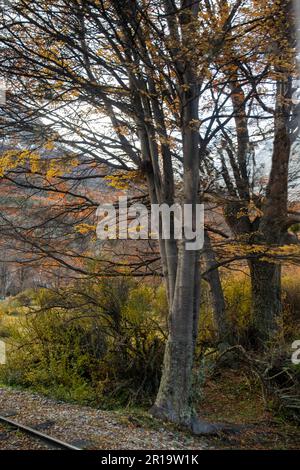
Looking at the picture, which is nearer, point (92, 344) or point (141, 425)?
point (141, 425)

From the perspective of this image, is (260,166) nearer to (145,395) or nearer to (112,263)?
(112,263)

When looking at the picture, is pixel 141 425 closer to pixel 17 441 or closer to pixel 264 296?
pixel 17 441

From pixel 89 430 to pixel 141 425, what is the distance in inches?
41.9

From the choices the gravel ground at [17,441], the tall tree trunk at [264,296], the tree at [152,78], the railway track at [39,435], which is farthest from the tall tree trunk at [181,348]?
the tall tree trunk at [264,296]

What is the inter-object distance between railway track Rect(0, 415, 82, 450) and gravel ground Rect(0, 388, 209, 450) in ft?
0.34

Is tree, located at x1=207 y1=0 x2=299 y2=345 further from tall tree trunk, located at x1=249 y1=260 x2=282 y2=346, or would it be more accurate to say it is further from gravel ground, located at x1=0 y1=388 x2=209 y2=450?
gravel ground, located at x1=0 y1=388 x2=209 y2=450

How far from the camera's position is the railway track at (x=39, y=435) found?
6127 mm

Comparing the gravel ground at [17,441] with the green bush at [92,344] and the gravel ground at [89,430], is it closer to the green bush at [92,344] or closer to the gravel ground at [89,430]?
→ the gravel ground at [89,430]

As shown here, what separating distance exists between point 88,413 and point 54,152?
5324mm

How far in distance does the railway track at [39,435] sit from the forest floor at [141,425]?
193 mm

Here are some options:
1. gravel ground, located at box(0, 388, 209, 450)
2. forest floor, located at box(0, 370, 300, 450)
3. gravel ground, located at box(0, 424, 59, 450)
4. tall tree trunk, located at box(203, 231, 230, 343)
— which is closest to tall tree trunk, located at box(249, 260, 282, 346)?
tall tree trunk, located at box(203, 231, 230, 343)

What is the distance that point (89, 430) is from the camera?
7047 mm

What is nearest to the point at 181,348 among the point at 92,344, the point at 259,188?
the point at 92,344

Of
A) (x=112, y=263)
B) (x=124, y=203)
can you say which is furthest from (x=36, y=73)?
(x=112, y=263)
